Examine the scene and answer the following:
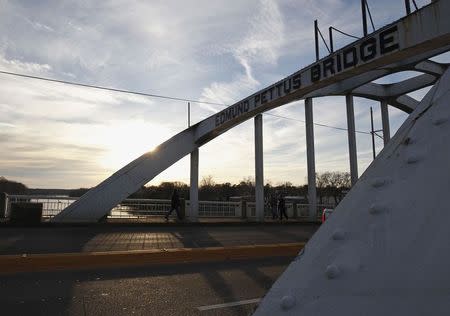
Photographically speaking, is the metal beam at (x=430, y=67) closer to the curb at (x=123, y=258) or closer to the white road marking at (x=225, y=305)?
the curb at (x=123, y=258)

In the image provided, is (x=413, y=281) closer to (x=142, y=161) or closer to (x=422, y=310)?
(x=422, y=310)

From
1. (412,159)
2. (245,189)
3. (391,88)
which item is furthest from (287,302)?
(245,189)

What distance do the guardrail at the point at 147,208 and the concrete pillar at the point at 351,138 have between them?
4.42m

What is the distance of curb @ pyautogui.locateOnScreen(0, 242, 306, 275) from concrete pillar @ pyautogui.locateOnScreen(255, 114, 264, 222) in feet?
32.9

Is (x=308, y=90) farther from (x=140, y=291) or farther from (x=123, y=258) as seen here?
(x=140, y=291)

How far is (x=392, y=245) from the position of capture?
1293mm

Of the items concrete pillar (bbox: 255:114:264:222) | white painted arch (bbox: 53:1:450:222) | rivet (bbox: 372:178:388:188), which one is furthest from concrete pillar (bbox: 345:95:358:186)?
rivet (bbox: 372:178:388:188)

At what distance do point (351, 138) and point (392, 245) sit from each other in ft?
74.6

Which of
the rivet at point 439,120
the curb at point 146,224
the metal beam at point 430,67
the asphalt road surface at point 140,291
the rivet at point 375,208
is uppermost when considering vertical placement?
the metal beam at point 430,67

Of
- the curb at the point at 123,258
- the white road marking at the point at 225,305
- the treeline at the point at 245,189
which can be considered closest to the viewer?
the white road marking at the point at 225,305

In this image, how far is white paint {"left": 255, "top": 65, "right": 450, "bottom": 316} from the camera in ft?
3.85

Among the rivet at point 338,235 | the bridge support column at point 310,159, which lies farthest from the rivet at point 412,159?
the bridge support column at point 310,159

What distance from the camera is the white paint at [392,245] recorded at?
3.85 feet

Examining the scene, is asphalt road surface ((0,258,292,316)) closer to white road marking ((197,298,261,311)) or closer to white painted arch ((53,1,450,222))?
white road marking ((197,298,261,311))
